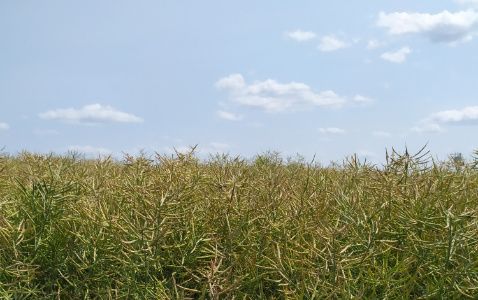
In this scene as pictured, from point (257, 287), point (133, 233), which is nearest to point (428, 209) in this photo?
point (257, 287)

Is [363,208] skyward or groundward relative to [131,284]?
skyward

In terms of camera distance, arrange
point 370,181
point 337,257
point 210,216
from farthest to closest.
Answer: point 370,181 < point 210,216 < point 337,257

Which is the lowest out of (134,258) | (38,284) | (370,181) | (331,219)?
(38,284)

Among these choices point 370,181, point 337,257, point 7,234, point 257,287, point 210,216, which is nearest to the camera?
point 337,257

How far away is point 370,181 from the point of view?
2016 mm

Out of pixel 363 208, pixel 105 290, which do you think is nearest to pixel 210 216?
pixel 105 290

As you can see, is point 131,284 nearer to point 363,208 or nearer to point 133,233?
point 133,233

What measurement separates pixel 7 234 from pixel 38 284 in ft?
0.71

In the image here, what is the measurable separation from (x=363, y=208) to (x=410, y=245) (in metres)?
0.23

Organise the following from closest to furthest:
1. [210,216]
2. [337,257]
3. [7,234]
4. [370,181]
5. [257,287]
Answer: [337,257]
[257,287]
[7,234]
[210,216]
[370,181]

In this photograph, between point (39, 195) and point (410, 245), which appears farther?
point (39, 195)

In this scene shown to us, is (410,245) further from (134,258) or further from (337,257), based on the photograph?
(134,258)

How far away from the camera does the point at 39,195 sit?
175cm

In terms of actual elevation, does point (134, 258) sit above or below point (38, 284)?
above
